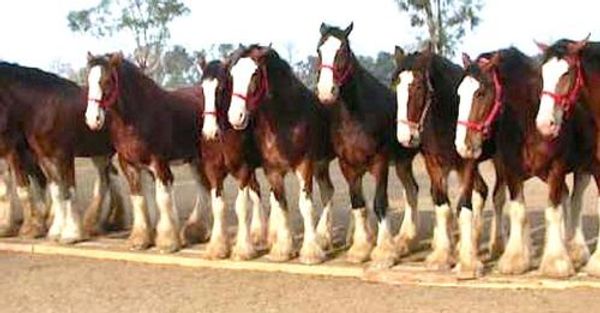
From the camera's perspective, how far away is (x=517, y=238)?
907cm

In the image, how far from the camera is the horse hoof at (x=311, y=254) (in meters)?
10.0

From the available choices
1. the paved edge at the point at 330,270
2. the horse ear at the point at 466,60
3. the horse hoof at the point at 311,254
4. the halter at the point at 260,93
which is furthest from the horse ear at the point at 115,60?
the horse ear at the point at 466,60

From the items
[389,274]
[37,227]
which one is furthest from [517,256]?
[37,227]

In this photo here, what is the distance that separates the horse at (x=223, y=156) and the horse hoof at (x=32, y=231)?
3054mm

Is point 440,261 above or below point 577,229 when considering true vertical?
below

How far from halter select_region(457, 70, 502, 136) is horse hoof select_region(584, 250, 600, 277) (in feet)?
4.97

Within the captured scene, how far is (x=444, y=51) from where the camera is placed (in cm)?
3284

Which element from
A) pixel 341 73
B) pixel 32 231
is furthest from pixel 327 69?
pixel 32 231

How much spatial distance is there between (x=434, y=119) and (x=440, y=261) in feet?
4.59

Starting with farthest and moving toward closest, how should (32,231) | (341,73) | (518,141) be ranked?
(32,231)
(341,73)
(518,141)

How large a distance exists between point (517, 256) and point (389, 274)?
1221 millimetres

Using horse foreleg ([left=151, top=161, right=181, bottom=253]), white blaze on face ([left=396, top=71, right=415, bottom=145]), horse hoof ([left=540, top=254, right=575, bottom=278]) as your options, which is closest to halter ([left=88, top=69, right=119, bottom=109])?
horse foreleg ([left=151, top=161, right=181, bottom=253])

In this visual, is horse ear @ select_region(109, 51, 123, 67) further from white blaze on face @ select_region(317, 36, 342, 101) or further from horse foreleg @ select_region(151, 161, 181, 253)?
white blaze on face @ select_region(317, 36, 342, 101)

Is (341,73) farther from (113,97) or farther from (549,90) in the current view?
(113,97)
